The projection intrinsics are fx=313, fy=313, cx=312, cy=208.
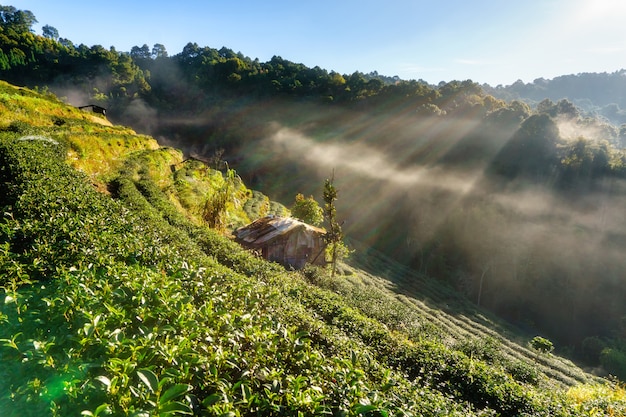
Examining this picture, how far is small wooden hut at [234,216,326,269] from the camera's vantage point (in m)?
22.4

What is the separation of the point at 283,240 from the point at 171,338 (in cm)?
1983

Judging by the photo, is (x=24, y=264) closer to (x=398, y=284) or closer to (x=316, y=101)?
(x=398, y=284)

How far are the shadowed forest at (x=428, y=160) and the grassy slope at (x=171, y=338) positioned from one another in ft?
104

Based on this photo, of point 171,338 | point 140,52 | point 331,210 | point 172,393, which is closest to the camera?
point 172,393

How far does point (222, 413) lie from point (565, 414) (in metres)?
9.28

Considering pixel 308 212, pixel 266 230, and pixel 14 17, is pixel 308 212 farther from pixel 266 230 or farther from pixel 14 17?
pixel 14 17

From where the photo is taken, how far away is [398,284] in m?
36.5

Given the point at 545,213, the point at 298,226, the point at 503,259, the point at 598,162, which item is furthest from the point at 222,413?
the point at 598,162

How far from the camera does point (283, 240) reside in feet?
77.0

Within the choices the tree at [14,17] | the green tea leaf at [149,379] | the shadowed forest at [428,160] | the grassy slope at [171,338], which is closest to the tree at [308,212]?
the shadowed forest at [428,160]

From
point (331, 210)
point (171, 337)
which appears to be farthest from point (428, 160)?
point (171, 337)

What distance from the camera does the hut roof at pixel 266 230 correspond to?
22297 mm

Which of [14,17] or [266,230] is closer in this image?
[266,230]

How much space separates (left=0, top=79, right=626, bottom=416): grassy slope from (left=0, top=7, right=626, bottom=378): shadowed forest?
31.6 m
